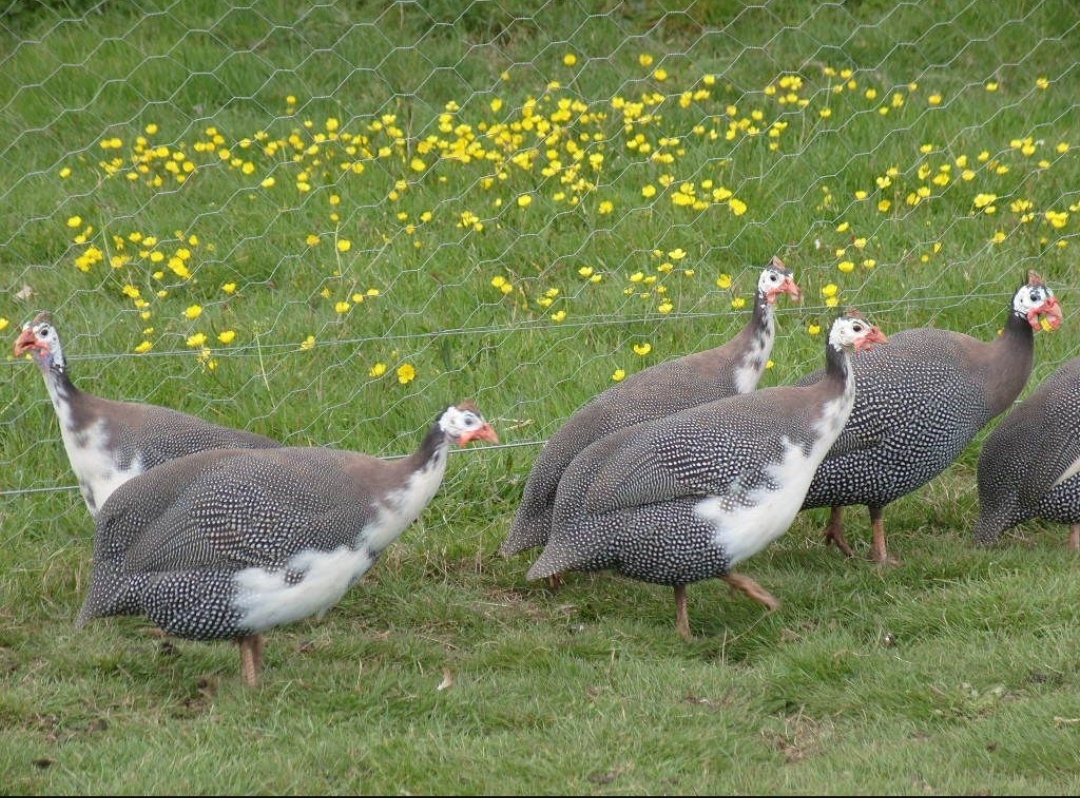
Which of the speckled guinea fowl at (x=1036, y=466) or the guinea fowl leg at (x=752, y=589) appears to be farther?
the speckled guinea fowl at (x=1036, y=466)

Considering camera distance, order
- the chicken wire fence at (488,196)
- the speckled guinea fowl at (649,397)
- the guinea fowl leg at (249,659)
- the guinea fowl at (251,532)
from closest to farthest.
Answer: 1. the guinea fowl at (251,532)
2. the guinea fowl leg at (249,659)
3. the speckled guinea fowl at (649,397)
4. the chicken wire fence at (488,196)

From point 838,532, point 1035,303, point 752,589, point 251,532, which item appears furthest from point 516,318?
point 251,532

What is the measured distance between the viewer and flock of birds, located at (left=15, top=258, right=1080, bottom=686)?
4188mm

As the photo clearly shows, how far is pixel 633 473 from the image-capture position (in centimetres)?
450

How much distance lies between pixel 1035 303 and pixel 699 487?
1370 mm

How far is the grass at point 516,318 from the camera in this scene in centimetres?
394

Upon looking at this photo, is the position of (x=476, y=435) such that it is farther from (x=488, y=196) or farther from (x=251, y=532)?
(x=488, y=196)

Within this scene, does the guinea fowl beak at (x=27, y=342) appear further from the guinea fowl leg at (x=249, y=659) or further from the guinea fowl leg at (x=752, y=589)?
the guinea fowl leg at (x=752, y=589)

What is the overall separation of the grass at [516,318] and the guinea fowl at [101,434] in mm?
364

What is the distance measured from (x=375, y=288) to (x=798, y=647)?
2418 millimetres

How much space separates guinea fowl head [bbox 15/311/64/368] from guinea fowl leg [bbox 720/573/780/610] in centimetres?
202

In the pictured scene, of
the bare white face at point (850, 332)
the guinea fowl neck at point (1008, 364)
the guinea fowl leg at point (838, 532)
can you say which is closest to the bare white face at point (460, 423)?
the bare white face at point (850, 332)

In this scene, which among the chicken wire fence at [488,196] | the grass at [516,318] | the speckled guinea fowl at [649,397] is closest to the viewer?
the grass at [516,318]

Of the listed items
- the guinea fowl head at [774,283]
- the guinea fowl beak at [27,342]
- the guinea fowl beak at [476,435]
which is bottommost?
the guinea fowl beak at [476,435]
